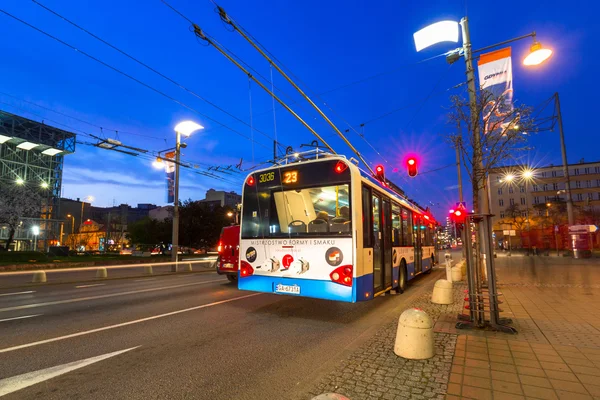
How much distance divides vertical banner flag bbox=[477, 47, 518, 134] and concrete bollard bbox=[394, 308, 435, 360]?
6.01m

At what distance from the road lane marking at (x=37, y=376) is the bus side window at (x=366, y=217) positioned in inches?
201

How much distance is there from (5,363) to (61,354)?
2.13 feet

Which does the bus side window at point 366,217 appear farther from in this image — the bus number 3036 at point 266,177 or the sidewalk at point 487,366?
the bus number 3036 at point 266,177

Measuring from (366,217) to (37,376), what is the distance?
603cm

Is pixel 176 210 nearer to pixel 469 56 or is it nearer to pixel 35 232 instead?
pixel 469 56

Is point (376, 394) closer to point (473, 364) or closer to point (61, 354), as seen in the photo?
point (473, 364)

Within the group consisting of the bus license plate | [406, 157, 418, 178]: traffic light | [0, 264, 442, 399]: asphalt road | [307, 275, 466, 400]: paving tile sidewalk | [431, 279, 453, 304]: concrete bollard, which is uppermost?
[406, 157, 418, 178]: traffic light

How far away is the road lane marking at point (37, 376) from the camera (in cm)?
389

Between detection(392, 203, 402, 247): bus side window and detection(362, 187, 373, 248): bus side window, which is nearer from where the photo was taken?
detection(362, 187, 373, 248): bus side window

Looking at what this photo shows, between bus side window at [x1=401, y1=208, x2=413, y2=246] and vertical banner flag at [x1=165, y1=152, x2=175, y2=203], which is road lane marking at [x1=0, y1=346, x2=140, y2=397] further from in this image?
vertical banner flag at [x1=165, y1=152, x2=175, y2=203]

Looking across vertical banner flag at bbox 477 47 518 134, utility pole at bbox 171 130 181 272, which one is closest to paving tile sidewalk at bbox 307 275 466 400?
vertical banner flag at bbox 477 47 518 134

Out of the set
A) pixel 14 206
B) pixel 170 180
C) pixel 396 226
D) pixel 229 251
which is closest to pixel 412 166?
pixel 396 226

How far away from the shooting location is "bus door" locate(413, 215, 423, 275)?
12.9 m

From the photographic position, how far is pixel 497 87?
352 inches
